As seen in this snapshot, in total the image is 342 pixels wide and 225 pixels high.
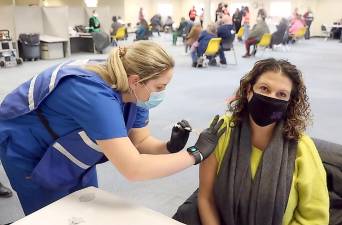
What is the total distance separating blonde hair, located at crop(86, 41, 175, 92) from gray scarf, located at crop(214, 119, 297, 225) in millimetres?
426

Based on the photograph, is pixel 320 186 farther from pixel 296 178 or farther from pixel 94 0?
pixel 94 0

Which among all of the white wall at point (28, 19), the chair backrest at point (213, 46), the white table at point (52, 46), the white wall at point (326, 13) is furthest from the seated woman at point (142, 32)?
the white wall at point (326, 13)

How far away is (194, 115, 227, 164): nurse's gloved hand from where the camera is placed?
1.36 meters

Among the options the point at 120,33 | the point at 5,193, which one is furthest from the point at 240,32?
the point at 5,193

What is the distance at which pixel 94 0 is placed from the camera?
11430 mm

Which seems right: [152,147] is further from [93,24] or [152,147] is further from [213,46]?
[93,24]

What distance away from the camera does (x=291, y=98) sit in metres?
1.43

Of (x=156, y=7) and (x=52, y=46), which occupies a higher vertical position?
(x=156, y=7)

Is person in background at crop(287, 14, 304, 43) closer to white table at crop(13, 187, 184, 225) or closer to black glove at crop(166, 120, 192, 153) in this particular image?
black glove at crop(166, 120, 192, 153)

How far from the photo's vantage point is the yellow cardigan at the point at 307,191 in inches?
52.6

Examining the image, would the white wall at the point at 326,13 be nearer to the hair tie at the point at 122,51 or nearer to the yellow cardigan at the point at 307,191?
the yellow cardigan at the point at 307,191

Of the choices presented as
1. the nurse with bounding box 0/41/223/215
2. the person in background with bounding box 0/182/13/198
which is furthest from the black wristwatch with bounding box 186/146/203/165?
the person in background with bounding box 0/182/13/198

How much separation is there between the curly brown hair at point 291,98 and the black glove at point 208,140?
77mm

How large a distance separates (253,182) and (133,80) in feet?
1.92
